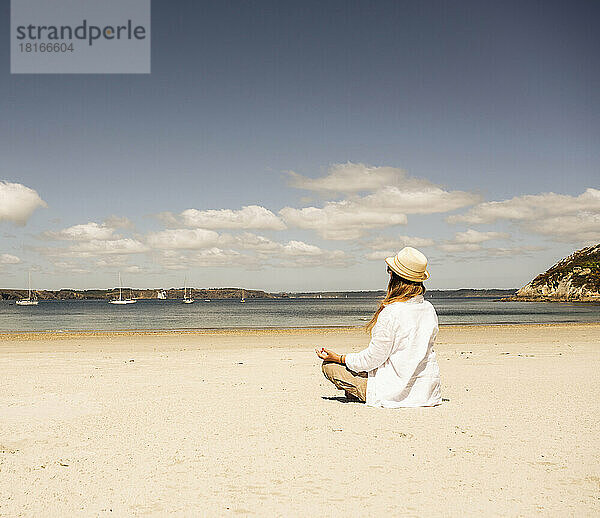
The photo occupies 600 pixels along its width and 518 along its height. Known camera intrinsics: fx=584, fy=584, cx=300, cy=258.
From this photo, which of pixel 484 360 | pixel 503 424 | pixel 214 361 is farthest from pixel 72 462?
pixel 484 360

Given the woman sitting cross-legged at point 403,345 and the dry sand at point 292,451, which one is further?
the woman sitting cross-legged at point 403,345

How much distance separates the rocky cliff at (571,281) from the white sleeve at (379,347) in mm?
143661

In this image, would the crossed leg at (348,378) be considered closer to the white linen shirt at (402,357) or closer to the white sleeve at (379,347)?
the white linen shirt at (402,357)

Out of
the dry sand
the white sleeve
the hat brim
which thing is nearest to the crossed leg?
the dry sand

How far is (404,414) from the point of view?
6500mm

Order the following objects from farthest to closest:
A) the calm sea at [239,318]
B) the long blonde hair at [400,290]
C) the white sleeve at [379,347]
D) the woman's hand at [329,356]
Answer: the calm sea at [239,318]
the woman's hand at [329,356]
the long blonde hair at [400,290]
the white sleeve at [379,347]

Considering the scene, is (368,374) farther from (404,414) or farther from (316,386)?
(316,386)

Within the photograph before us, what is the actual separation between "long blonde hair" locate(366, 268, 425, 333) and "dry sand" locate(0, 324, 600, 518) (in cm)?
127

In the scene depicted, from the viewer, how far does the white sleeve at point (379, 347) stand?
641 centimetres

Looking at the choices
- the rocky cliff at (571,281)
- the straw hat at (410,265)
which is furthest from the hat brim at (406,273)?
the rocky cliff at (571,281)

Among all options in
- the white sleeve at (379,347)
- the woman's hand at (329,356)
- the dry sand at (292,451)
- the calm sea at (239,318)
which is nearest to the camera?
the dry sand at (292,451)

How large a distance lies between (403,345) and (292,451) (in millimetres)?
1830

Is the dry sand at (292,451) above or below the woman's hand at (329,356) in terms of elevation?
below

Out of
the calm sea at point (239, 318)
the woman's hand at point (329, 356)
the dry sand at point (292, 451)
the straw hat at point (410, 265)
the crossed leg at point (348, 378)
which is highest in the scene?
the straw hat at point (410, 265)
